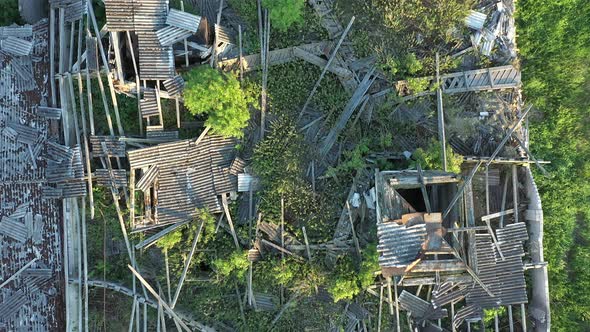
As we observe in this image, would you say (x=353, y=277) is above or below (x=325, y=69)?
below

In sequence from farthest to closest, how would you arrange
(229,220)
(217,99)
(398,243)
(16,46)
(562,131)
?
1. (562,131)
2. (16,46)
3. (229,220)
4. (217,99)
5. (398,243)

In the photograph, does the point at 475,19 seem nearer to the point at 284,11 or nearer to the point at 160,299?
the point at 284,11

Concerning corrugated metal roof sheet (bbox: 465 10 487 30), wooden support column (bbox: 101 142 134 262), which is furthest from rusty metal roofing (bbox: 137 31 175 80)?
corrugated metal roof sheet (bbox: 465 10 487 30)

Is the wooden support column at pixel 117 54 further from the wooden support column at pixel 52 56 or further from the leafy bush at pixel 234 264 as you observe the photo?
the leafy bush at pixel 234 264

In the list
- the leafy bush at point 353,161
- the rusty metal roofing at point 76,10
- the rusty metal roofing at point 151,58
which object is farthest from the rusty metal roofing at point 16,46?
the leafy bush at point 353,161

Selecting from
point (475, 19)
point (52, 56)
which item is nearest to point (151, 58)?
point (52, 56)
